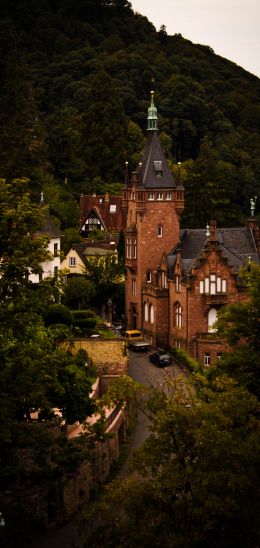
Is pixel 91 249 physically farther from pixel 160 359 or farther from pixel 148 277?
pixel 160 359

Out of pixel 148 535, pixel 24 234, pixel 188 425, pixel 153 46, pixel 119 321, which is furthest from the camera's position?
pixel 153 46

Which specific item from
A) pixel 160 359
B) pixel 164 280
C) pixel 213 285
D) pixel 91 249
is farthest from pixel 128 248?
pixel 160 359

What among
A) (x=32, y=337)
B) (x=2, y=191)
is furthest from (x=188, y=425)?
(x=2, y=191)

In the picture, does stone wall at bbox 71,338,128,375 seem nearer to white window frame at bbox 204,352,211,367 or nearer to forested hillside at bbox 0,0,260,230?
white window frame at bbox 204,352,211,367

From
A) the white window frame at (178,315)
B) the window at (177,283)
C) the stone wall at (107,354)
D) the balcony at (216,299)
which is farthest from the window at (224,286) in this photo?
the stone wall at (107,354)

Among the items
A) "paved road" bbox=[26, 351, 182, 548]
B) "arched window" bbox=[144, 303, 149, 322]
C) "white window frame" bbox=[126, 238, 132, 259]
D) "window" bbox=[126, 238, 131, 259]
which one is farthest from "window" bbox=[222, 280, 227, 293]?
"window" bbox=[126, 238, 131, 259]

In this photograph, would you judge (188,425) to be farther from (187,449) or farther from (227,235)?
(227,235)
